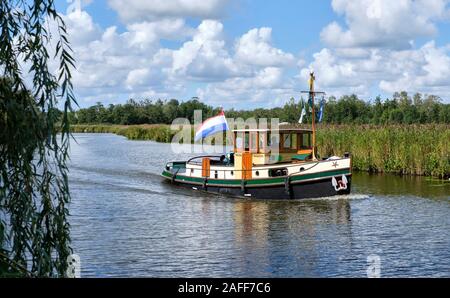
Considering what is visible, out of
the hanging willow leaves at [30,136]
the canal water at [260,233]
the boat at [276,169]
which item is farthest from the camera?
the boat at [276,169]

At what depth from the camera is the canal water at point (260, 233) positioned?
1256cm

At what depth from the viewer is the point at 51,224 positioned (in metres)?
6.53

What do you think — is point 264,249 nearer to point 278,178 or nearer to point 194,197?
point 278,178

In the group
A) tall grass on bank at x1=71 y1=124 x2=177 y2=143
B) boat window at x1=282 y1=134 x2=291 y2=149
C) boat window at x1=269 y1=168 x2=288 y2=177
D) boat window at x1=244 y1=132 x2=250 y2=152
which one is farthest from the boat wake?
tall grass on bank at x1=71 y1=124 x2=177 y2=143

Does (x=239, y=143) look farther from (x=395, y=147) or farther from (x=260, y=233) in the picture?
(x=395, y=147)

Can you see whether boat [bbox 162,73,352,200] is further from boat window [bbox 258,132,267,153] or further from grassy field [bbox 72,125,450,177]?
grassy field [bbox 72,125,450,177]

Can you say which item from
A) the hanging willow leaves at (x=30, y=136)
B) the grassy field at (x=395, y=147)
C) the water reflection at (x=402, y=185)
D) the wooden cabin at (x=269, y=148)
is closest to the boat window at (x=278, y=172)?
the wooden cabin at (x=269, y=148)

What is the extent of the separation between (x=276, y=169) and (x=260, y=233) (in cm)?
696

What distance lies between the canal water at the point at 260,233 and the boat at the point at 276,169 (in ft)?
2.07

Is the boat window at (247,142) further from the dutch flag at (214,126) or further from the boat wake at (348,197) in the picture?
the boat wake at (348,197)

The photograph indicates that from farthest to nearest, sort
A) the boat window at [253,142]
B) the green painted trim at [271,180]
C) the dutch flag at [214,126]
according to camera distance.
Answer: the dutch flag at [214,126] < the boat window at [253,142] < the green painted trim at [271,180]

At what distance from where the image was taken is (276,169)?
23.3 meters
